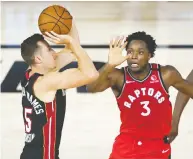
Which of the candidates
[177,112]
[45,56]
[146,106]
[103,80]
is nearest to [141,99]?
[146,106]

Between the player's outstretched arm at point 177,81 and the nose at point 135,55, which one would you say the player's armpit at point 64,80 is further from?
the player's outstretched arm at point 177,81

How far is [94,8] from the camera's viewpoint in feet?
28.9

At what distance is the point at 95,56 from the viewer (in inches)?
257

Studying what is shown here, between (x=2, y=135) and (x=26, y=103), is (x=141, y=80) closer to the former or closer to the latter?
(x=26, y=103)

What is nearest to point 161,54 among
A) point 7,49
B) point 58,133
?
point 7,49

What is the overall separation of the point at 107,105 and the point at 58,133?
2.29 metres

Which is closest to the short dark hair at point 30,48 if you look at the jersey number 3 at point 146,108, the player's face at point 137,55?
the player's face at point 137,55

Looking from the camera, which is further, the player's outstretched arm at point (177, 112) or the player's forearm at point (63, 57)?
the player's outstretched arm at point (177, 112)

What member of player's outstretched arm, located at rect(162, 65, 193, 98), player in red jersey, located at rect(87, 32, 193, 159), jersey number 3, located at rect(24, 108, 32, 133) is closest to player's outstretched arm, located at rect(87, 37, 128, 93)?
player in red jersey, located at rect(87, 32, 193, 159)

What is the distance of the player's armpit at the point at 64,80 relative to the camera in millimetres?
3169

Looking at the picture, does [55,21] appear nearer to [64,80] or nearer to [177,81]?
[64,80]

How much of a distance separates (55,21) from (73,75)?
0.50 m

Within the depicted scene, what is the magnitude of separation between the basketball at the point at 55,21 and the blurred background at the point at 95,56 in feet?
4.31

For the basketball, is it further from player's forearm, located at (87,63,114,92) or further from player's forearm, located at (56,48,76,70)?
player's forearm, located at (87,63,114,92)
